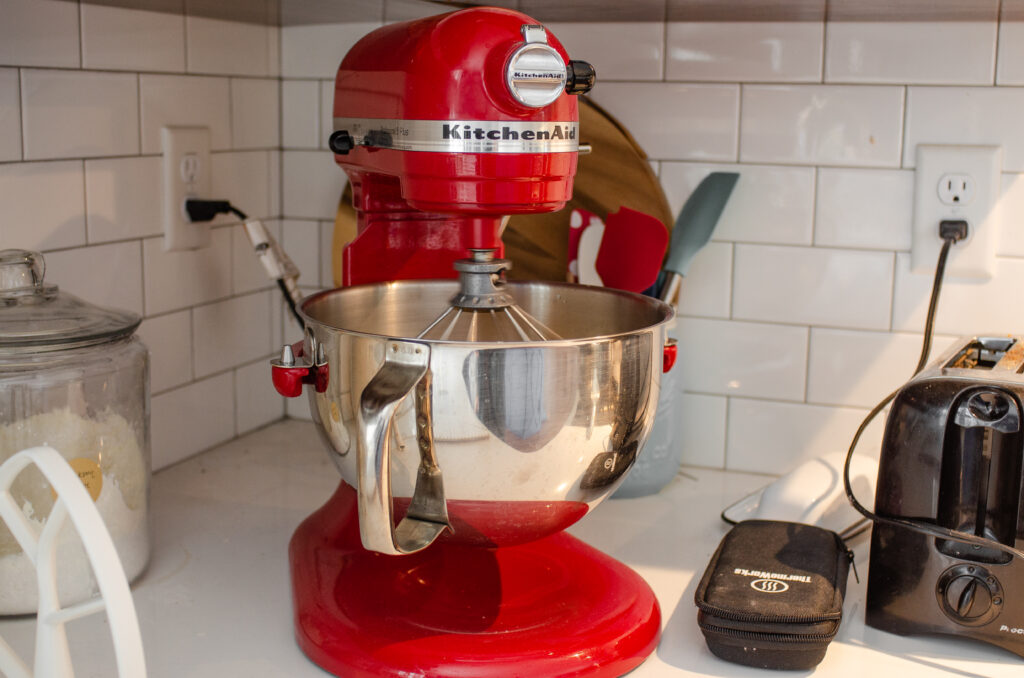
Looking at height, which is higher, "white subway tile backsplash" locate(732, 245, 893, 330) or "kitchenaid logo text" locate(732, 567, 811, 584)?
"white subway tile backsplash" locate(732, 245, 893, 330)

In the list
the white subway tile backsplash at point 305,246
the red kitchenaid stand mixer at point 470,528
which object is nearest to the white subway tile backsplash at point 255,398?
the white subway tile backsplash at point 305,246

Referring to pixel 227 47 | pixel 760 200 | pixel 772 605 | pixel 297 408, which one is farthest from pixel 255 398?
pixel 772 605

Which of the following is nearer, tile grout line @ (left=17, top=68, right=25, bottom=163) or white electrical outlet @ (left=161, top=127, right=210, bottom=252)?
tile grout line @ (left=17, top=68, right=25, bottom=163)

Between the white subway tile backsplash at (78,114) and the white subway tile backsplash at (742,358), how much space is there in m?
0.55

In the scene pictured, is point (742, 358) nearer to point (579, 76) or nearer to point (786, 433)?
point (786, 433)

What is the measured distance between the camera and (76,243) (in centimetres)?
87

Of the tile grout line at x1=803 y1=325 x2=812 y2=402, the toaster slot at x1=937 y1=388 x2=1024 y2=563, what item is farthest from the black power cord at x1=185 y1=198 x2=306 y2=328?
the toaster slot at x1=937 y1=388 x2=1024 y2=563

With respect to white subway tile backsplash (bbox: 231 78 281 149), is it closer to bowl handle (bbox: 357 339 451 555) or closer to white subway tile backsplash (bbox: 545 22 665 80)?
white subway tile backsplash (bbox: 545 22 665 80)

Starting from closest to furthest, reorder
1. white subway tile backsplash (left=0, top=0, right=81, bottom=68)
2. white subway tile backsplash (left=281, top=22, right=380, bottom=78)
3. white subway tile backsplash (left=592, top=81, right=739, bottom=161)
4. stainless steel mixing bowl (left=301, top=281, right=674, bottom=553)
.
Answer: stainless steel mixing bowl (left=301, top=281, right=674, bottom=553) → white subway tile backsplash (left=0, top=0, right=81, bottom=68) → white subway tile backsplash (left=592, top=81, right=739, bottom=161) → white subway tile backsplash (left=281, top=22, right=380, bottom=78)

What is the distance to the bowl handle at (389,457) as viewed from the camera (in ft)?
1.74

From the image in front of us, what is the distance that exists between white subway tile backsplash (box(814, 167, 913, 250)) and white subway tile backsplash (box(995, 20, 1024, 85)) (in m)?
0.11

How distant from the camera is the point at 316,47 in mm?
1102

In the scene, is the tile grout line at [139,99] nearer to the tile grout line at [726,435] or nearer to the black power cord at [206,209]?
the black power cord at [206,209]

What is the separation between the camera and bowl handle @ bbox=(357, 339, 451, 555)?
53 centimetres
